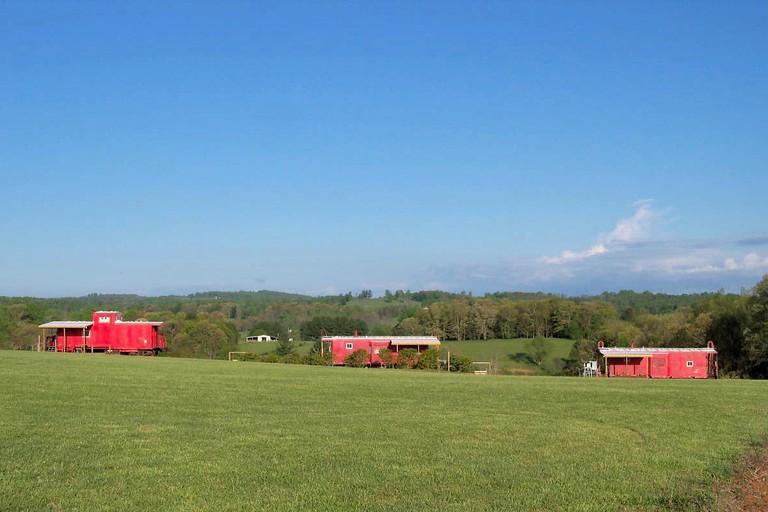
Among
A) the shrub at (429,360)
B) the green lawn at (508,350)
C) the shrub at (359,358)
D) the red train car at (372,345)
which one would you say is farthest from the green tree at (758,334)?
the shrub at (359,358)

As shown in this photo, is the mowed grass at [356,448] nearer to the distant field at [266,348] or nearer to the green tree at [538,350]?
the distant field at [266,348]

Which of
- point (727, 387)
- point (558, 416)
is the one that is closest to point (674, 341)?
point (727, 387)

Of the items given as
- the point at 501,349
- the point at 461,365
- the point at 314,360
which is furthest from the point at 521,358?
the point at 314,360

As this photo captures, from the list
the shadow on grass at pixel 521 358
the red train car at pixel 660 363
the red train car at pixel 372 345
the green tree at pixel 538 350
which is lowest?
the shadow on grass at pixel 521 358

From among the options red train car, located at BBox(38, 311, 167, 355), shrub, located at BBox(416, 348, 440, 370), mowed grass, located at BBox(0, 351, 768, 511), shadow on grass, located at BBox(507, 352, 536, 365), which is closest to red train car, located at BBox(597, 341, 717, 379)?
shrub, located at BBox(416, 348, 440, 370)

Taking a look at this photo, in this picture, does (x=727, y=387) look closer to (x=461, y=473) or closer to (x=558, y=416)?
(x=558, y=416)

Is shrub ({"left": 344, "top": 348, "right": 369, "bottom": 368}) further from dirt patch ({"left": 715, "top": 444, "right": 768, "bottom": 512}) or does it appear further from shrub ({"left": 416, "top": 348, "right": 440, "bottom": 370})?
dirt patch ({"left": 715, "top": 444, "right": 768, "bottom": 512})

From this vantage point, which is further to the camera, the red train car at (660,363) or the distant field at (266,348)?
the distant field at (266,348)

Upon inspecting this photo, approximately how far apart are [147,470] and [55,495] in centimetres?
174

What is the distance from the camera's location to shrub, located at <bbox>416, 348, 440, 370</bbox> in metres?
50.5

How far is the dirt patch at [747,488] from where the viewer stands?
9086mm

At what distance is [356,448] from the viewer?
13.2 metres

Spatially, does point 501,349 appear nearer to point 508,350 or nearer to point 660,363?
point 508,350

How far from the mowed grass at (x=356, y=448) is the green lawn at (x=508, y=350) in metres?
60.9
